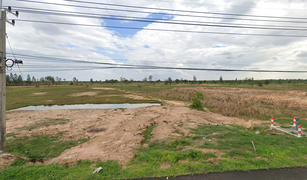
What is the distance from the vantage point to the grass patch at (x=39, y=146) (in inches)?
297

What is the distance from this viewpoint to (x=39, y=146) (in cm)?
877

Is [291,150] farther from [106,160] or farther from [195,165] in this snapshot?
[106,160]

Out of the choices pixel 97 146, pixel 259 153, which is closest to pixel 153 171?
pixel 97 146

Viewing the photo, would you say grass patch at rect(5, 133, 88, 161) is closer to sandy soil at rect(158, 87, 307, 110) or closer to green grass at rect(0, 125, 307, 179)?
green grass at rect(0, 125, 307, 179)

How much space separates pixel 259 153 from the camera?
6.55m

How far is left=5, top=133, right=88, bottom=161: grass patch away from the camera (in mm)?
7555

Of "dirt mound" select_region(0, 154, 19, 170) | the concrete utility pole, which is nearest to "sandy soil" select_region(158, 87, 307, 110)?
"dirt mound" select_region(0, 154, 19, 170)

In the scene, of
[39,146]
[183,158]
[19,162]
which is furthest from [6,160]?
[183,158]

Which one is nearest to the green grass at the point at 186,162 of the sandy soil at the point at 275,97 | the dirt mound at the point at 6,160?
the dirt mound at the point at 6,160

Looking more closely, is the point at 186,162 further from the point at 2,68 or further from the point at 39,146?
the point at 2,68

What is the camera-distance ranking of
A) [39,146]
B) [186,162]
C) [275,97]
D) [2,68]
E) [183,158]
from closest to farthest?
[186,162] → [183,158] → [2,68] → [39,146] → [275,97]

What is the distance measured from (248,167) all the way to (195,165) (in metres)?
1.94

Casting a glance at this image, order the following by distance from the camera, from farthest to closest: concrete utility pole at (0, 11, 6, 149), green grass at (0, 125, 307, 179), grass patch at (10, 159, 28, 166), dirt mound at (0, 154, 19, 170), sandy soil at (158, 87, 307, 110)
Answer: sandy soil at (158, 87, 307, 110) < concrete utility pole at (0, 11, 6, 149) < grass patch at (10, 159, 28, 166) < dirt mound at (0, 154, 19, 170) < green grass at (0, 125, 307, 179)

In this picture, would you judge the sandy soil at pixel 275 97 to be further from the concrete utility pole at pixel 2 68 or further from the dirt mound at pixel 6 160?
the concrete utility pole at pixel 2 68
